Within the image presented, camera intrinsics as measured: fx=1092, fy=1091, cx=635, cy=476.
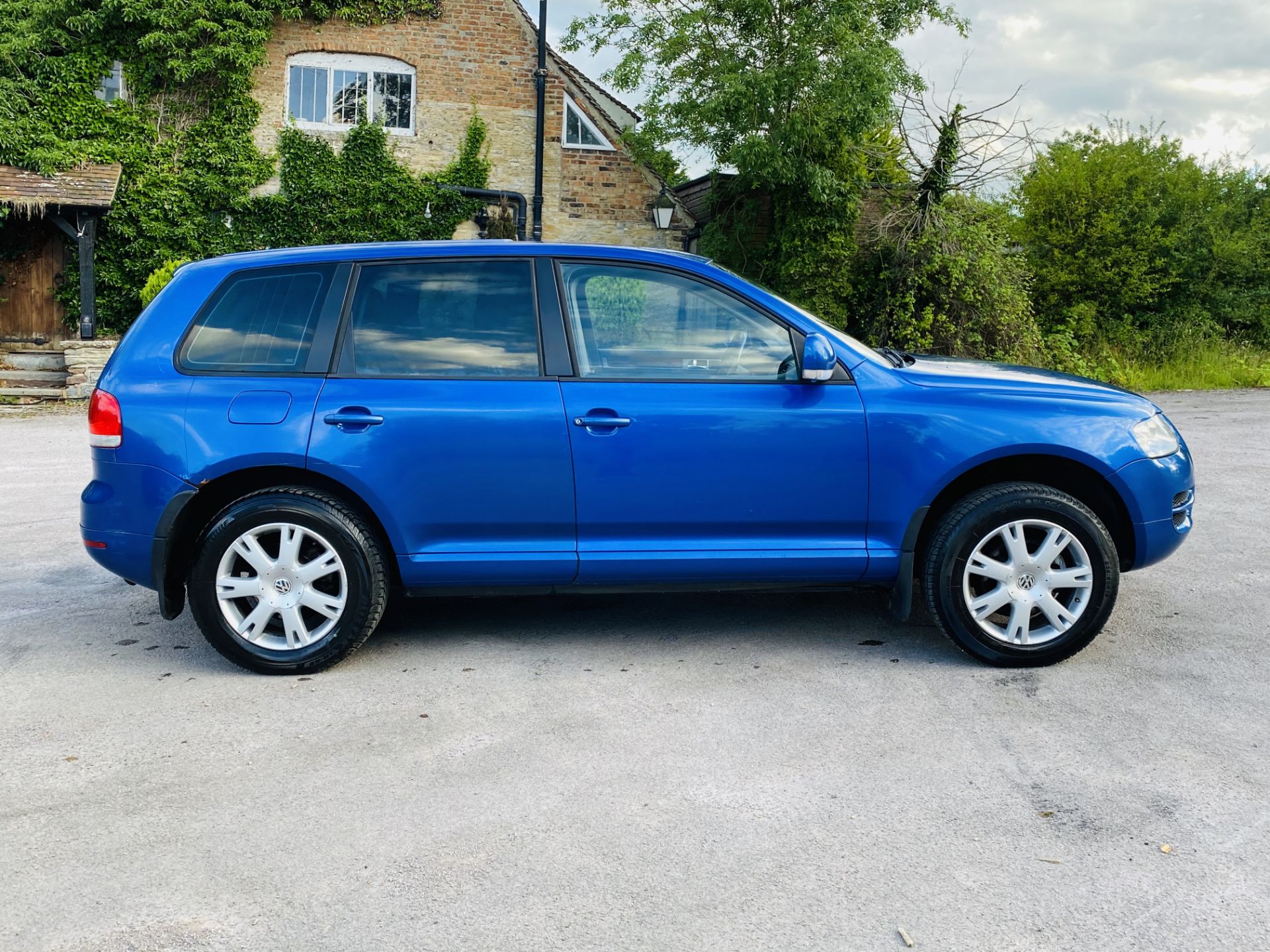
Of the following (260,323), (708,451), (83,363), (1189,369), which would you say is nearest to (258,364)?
(260,323)

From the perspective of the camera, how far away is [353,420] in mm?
4477

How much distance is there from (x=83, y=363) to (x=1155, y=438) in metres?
17.7

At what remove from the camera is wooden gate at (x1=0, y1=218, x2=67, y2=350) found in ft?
68.7

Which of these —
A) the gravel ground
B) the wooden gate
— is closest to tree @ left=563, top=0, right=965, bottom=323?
the wooden gate

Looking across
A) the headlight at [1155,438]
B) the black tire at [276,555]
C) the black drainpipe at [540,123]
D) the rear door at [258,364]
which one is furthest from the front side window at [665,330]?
the black drainpipe at [540,123]

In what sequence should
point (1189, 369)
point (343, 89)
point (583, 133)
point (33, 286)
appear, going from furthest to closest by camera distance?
point (583, 133), point (343, 89), point (33, 286), point (1189, 369)

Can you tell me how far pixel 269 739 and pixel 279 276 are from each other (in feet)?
6.47

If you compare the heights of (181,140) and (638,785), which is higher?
(181,140)

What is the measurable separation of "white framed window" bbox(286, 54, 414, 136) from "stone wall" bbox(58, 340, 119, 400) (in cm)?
604

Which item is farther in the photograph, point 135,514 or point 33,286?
point 33,286

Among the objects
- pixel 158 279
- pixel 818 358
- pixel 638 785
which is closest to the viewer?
pixel 638 785

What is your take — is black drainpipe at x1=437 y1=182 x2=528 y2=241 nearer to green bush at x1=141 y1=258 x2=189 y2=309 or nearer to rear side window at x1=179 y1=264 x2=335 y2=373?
green bush at x1=141 y1=258 x2=189 y2=309

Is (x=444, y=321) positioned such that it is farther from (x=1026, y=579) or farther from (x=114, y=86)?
(x=114, y=86)

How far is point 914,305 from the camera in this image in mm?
17922
